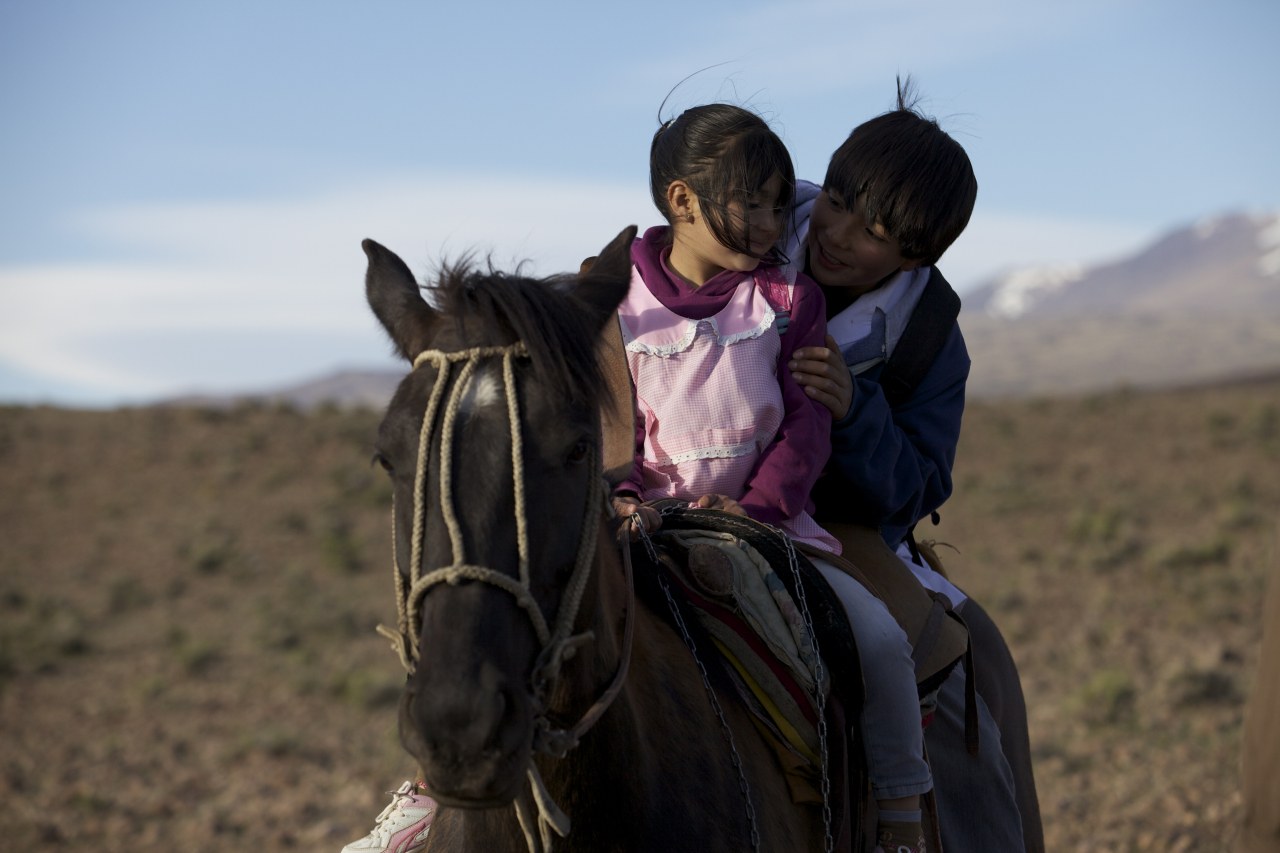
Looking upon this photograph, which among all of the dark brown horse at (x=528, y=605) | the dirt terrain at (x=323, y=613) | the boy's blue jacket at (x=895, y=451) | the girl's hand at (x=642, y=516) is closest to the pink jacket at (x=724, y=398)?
the boy's blue jacket at (x=895, y=451)

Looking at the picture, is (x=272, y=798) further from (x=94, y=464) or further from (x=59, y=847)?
(x=94, y=464)

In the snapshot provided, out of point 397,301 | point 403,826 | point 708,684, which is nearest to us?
point 397,301

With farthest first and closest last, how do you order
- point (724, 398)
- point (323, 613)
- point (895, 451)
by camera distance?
point (323, 613)
point (895, 451)
point (724, 398)

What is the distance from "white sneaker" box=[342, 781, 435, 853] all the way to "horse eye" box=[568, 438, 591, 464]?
64.1 inches

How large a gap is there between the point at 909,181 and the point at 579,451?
1.96 metres

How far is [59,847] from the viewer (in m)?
10.6

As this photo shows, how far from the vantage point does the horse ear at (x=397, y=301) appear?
114 inches

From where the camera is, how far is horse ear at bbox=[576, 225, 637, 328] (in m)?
2.93

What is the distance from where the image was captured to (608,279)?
2.97 meters

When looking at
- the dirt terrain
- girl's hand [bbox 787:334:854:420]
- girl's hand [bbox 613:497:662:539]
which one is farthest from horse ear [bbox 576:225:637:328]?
the dirt terrain

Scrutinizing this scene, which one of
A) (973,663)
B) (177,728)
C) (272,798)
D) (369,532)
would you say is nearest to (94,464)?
(369,532)

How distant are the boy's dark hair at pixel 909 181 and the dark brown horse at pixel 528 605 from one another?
1412mm

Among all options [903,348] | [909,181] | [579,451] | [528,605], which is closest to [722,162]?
[909,181]

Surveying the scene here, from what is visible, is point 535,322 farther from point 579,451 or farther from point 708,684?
point 708,684
